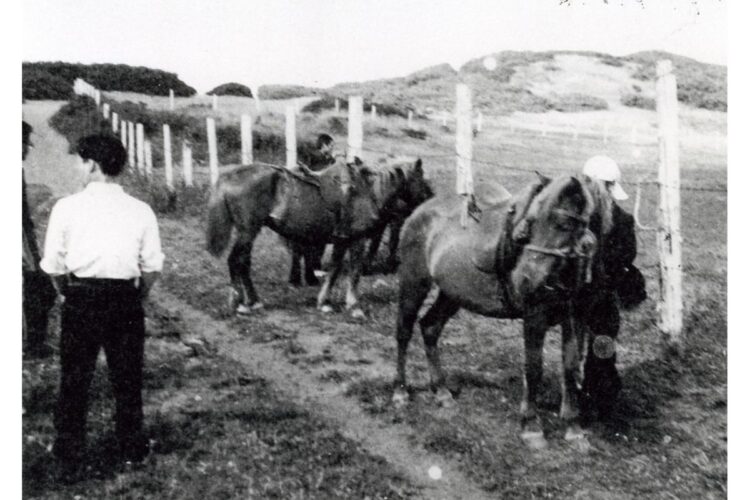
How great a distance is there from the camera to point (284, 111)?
8602 mm

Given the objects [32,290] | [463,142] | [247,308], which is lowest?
[247,308]

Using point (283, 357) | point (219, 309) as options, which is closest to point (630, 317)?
point (283, 357)

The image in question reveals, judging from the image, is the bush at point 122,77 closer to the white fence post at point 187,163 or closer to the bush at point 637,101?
the white fence post at point 187,163

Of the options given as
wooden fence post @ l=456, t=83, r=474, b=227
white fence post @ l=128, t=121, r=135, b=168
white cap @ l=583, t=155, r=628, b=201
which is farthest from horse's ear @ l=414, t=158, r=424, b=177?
white cap @ l=583, t=155, r=628, b=201

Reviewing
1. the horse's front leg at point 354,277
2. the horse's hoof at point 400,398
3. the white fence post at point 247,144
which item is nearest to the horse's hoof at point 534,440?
the horse's hoof at point 400,398

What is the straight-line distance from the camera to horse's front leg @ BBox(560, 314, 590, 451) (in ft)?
16.3

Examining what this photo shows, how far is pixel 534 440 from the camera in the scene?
4941 millimetres

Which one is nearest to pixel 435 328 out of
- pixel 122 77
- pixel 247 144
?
pixel 122 77

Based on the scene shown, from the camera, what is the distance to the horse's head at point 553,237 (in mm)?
4598

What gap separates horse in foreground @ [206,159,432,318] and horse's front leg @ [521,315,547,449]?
335 centimetres

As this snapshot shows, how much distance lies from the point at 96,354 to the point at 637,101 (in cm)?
512

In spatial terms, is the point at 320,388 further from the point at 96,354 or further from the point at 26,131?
the point at 26,131

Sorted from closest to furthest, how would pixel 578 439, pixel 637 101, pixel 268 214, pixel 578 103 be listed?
1. pixel 578 439
2. pixel 637 101
3. pixel 578 103
4. pixel 268 214

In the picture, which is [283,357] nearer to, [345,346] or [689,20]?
[345,346]
